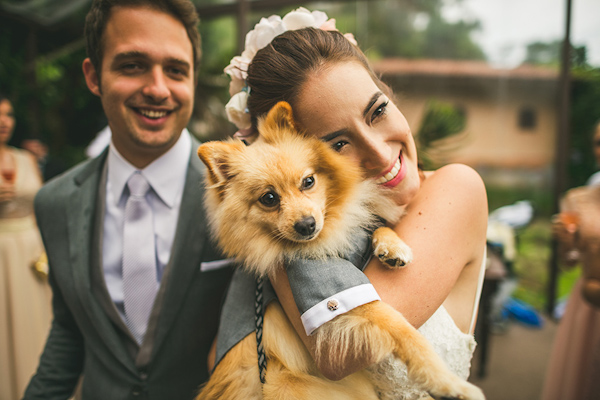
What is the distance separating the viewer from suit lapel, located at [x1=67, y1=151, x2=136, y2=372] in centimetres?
157

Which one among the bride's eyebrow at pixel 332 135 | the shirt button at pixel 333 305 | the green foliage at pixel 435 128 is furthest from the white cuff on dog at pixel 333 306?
the green foliage at pixel 435 128

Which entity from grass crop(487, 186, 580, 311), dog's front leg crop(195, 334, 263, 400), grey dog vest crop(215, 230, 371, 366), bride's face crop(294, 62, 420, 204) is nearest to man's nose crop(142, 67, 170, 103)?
bride's face crop(294, 62, 420, 204)

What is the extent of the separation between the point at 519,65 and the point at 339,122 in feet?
18.2

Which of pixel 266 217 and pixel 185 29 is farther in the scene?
pixel 185 29

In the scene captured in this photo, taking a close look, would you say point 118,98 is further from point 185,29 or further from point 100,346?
point 100,346

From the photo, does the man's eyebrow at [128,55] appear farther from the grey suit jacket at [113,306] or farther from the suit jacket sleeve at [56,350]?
the suit jacket sleeve at [56,350]

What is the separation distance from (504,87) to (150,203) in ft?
19.1

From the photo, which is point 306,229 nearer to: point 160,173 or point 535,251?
point 160,173

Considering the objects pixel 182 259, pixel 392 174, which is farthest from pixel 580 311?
pixel 182 259

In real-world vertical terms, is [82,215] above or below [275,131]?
below

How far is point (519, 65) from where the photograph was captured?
5.42 m

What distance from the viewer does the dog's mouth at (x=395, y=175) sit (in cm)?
142

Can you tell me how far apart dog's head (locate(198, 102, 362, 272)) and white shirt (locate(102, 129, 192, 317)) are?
1.15 feet

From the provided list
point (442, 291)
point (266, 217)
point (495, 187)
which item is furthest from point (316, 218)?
point (495, 187)
